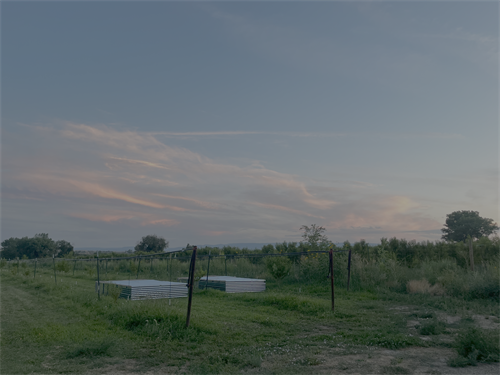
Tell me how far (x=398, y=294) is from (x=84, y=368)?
11169 mm

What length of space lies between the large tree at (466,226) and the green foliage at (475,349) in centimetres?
4899

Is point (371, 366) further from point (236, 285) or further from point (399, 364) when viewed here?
point (236, 285)

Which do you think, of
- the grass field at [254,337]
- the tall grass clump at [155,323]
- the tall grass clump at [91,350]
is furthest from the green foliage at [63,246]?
the tall grass clump at [91,350]

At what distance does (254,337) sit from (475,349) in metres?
3.78

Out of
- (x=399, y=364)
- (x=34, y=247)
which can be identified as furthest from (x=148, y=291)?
(x=34, y=247)

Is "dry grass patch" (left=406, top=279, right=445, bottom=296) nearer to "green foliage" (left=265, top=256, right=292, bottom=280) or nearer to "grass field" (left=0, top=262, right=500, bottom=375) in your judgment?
"grass field" (left=0, top=262, right=500, bottom=375)

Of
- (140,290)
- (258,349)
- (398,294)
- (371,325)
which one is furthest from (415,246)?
(258,349)

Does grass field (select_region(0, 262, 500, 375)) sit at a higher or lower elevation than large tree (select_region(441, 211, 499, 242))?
lower

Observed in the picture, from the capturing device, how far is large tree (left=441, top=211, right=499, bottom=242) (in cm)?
5050

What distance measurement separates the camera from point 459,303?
11.5 m

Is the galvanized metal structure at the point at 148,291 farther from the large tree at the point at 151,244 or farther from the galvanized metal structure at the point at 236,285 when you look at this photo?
the large tree at the point at 151,244

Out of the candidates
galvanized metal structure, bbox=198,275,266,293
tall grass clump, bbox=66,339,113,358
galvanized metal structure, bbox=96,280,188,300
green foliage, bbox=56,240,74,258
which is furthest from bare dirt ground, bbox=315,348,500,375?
green foliage, bbox=56,240,74,258

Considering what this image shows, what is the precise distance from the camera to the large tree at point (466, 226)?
50500 millimetres

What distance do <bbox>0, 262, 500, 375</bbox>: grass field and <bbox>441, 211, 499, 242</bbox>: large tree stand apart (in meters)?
44.4
